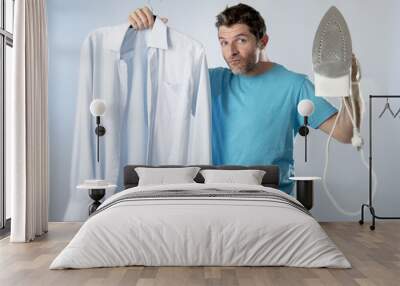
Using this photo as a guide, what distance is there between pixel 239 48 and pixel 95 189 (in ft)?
7.58

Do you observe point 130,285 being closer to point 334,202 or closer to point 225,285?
point 225,285

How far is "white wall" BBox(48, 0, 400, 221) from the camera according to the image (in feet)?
21.3

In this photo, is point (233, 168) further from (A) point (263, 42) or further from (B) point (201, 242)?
(B) point (201, 242)

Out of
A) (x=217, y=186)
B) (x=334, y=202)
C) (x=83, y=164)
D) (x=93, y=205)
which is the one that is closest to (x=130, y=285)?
(x=217, y=186)

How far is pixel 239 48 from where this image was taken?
645cm

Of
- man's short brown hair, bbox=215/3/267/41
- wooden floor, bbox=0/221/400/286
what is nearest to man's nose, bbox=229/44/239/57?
man's short brown hair, bbox=215/3/267/41

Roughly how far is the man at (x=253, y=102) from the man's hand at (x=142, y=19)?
2.64 ft

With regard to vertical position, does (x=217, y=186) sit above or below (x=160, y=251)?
above

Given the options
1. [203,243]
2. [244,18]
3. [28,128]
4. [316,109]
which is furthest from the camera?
[244,18]

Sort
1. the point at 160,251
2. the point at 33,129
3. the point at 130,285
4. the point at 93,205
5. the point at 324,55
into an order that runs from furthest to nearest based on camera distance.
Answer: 1. the point at 93,205
2. the point at 33,129
3. the point at 160,251
4. the point at 130,285
5. the point at 324,55

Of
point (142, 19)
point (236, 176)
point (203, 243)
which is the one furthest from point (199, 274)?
point (142, 19)

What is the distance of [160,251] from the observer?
3848 millimetres

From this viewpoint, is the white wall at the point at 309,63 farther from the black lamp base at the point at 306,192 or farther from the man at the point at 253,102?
the black lamp base at the point at 306,192

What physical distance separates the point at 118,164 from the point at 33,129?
1.33 metres
